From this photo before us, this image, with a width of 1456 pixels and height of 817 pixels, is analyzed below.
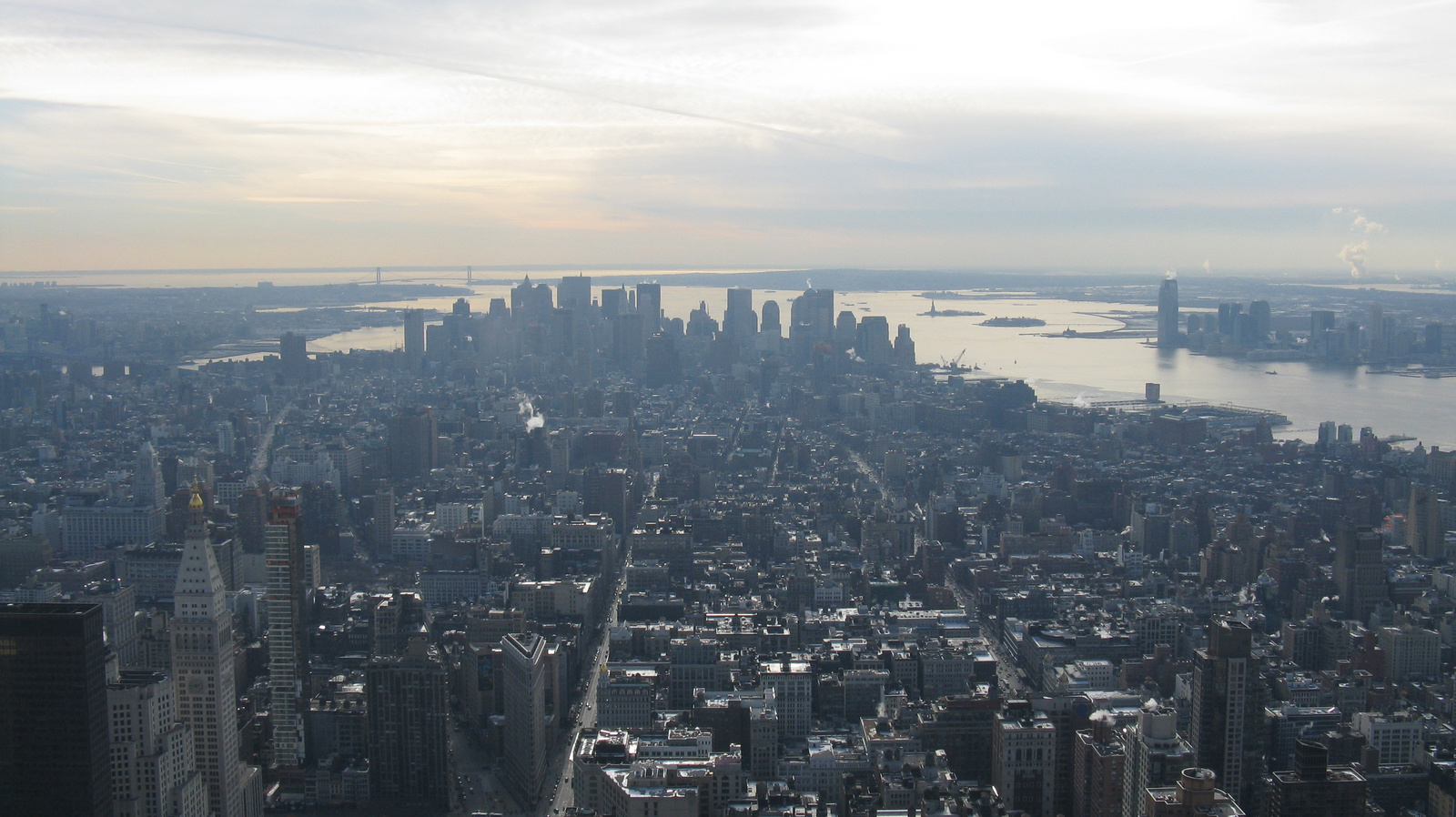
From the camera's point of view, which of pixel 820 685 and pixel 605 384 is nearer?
pixel 820 685

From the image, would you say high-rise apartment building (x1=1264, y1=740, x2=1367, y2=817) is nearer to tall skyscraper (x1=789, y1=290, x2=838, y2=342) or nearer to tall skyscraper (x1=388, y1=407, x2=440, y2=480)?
tall skyscraper (x1=388, y1=407, x2=440, y2=480)

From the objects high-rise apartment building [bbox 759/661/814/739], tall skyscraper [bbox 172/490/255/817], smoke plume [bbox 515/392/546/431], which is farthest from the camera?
smoke plume [bbox 515/392/546/431]

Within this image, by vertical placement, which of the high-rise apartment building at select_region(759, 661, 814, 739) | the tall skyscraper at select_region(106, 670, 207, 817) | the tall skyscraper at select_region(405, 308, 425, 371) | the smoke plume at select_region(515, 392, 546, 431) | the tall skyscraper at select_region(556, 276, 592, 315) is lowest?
the high-rise apartment building at select_region(759, 661, 814, 739)

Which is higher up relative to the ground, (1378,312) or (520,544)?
(1378,312)

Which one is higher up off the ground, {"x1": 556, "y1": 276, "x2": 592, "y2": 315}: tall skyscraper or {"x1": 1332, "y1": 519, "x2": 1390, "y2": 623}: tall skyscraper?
{"x1": 556, "y1": 276, "x2": 592, "y2": 315}: tall skyscraper

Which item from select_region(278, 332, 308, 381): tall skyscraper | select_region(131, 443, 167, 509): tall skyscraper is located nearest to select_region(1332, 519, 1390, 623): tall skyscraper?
select_region(131, 443, 167, 509): tall skyscraper

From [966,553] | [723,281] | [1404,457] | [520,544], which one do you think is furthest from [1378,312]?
[723,281]

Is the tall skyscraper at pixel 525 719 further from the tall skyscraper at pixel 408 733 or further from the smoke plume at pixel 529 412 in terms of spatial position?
the smoke plume at pixel 529 412

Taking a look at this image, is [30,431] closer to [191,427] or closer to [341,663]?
[191,427]

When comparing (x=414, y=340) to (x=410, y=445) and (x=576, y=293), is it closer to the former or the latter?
(x=576, y=293)
